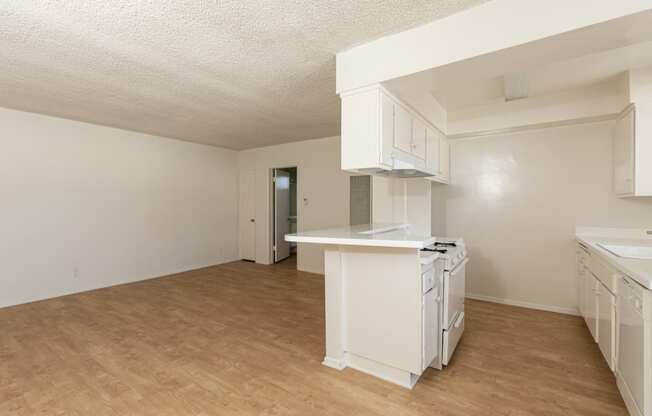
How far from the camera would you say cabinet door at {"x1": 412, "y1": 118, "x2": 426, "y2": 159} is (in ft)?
9.11

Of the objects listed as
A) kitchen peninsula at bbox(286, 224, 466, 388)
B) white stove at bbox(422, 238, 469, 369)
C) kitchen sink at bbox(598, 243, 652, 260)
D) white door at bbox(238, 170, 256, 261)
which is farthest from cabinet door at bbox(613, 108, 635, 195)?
white door at bbox(238, 170, 256, 261)

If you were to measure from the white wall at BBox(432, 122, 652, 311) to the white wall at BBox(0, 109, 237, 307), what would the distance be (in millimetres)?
4644

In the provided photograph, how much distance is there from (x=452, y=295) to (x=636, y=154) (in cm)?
206

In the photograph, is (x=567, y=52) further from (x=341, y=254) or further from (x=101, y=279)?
(x=101, y=279)

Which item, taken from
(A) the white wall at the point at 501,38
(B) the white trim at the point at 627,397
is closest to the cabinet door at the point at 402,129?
(A) the white wall at the point at 501,38

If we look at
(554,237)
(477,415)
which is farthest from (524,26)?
(554,237)

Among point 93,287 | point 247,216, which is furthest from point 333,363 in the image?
point 247,216

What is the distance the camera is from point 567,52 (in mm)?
1771

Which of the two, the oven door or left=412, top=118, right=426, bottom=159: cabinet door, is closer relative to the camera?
the oven door

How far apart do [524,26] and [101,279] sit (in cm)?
581

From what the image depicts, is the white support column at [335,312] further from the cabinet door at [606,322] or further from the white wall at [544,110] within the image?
the white wall at [544,110]

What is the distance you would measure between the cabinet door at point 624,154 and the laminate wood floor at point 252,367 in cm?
148

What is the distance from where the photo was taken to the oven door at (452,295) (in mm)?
2344

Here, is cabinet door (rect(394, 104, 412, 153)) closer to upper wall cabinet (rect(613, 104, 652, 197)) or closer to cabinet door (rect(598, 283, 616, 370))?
cabinet door (rect(598, 283, 616, 370))
